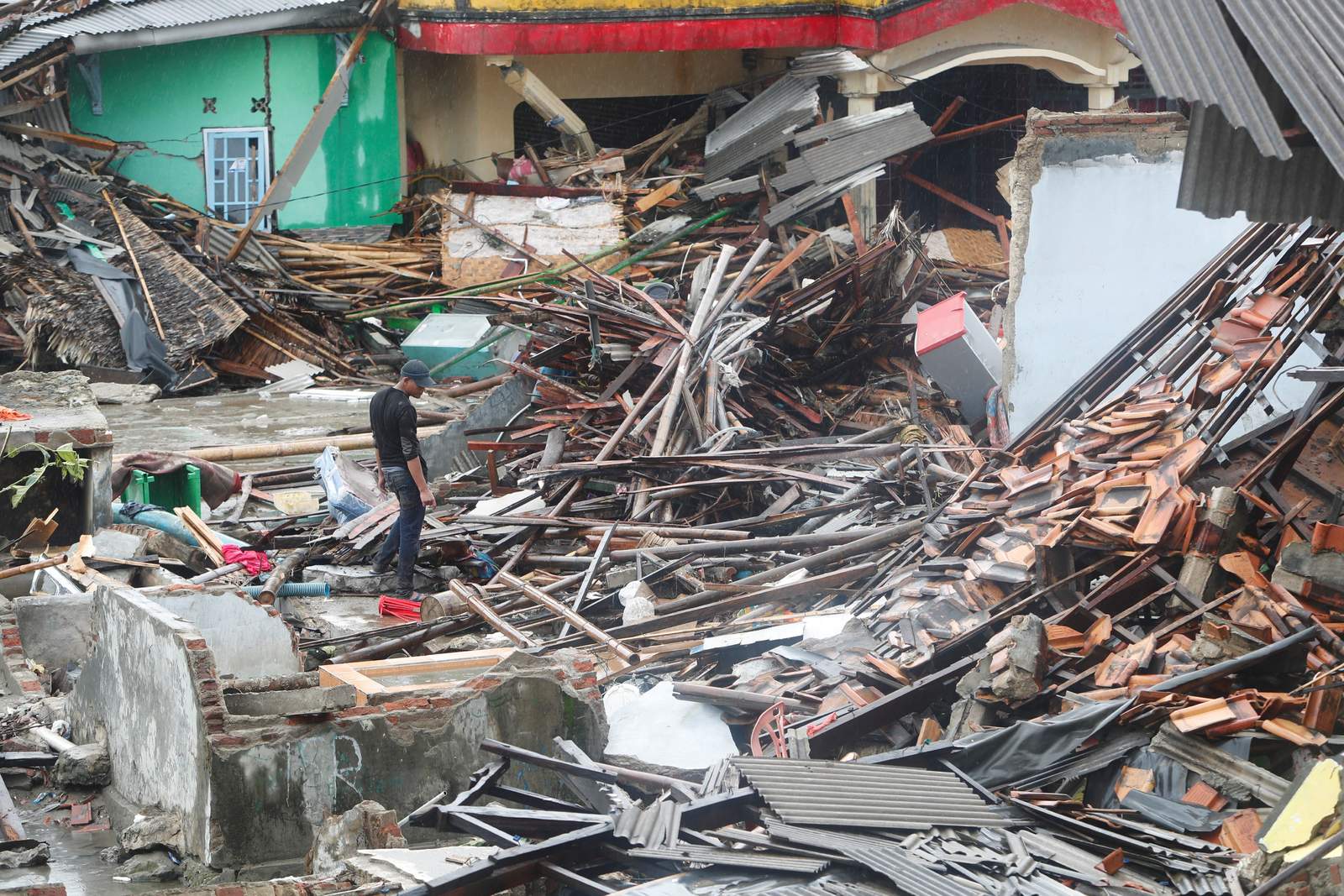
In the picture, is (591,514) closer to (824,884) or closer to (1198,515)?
(1198,515)

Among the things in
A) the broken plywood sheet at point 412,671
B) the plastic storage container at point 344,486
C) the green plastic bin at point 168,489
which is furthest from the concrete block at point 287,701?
the green plastic bin at point 168,489

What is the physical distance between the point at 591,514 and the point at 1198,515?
5.21m

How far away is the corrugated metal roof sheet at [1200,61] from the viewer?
5.23m

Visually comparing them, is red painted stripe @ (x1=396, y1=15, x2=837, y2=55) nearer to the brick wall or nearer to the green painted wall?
the green painted wall

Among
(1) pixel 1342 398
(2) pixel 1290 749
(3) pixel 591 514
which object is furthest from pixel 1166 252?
(2) pixel 1290 749

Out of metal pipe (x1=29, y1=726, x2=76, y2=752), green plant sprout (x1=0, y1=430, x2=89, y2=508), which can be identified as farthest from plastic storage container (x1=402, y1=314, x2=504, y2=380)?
metal pipe (x1=29, y1=726, x2=76, y2=752)

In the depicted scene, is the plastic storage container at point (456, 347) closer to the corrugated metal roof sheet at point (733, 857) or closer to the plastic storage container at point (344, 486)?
the plastic storage container at point (344, 486)

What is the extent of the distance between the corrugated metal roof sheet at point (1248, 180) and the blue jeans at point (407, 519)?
6.32 m

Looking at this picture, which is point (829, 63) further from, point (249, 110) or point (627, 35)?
A: point (249, 110)

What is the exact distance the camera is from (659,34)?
20453 millimetres

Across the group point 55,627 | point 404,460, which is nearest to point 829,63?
point 404,460

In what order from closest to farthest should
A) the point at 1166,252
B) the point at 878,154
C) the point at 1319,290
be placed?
the point at 1319,290 → the point at 1166,252 → the point at 878,154

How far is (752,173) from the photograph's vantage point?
19250 mm

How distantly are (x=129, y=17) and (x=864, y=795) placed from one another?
719 inches
